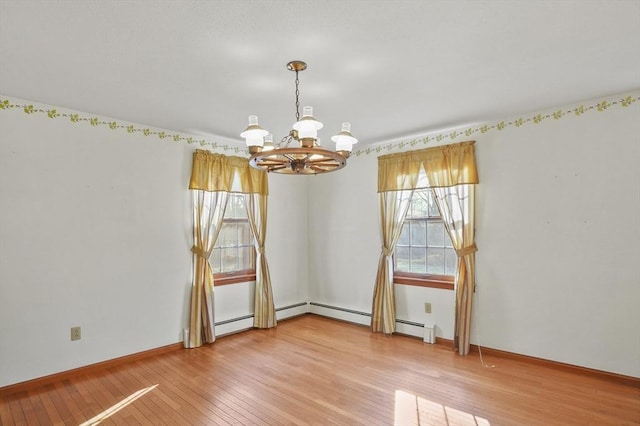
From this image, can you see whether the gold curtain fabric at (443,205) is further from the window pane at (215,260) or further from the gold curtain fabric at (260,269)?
the window pane at (215,260)

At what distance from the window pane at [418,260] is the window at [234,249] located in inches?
85.7

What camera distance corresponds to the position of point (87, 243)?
3.56 m

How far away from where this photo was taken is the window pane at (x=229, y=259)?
4.79m

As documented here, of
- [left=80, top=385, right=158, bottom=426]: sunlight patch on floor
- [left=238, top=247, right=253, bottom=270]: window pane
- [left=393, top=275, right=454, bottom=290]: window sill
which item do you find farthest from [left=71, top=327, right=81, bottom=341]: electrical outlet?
[left=393, top=275, right=454, bottom=290]: window sill

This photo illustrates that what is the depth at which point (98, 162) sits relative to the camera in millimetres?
3650

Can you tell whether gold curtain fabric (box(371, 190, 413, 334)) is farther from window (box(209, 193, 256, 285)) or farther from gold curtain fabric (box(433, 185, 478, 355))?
window (box(209, 193, 256, 285))

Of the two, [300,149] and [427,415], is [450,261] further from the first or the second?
[300,149]

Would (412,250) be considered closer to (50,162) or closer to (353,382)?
(353,382)

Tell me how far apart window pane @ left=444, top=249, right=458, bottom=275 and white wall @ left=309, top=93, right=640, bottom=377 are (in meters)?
0.28

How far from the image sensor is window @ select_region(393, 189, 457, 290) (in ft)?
14.3

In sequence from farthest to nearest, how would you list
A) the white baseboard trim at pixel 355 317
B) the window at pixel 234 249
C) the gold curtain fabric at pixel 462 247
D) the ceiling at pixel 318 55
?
1. the window at pixel 234 249
2. the white baseboard trim at pixel 355 317
3. the gold curtain fabric at pixel 462 247
4. the ceiling at pixel 318 55

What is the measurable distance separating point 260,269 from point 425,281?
7.23 feet

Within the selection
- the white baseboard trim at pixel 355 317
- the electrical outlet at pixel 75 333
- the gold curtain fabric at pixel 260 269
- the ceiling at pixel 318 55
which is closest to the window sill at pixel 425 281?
the white baseboard trim at pixel 355 317

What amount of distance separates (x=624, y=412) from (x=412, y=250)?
2.48m
